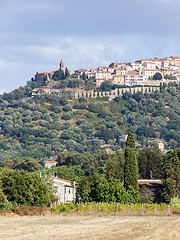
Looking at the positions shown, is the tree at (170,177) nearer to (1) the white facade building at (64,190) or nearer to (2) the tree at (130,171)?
(2) the tree at (130,171)

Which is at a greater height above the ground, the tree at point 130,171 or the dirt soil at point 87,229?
the tree at point 130,171

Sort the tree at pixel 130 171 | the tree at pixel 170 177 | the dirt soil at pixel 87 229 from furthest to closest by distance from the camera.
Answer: the tree at pixel 170 177, the tree at pixel 130 171, the dirt soil at pixel 87 229

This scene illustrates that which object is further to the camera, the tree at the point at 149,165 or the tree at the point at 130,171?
the tree at the point at 149,165

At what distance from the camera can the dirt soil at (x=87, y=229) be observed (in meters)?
22.6

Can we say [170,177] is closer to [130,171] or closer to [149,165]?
[130,171]

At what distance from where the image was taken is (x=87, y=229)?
24750mm

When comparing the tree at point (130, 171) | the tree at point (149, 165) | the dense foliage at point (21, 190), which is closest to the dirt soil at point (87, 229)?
the dense foliage at point (21, 190)

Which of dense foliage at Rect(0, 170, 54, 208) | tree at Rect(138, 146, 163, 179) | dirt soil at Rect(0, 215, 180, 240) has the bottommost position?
dirt soil at Rect(0, 215, 180, 240)

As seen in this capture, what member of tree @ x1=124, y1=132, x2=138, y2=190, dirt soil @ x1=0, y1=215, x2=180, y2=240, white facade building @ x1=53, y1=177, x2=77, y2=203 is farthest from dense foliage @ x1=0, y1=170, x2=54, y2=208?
white facade building @ x1=53, y1=177, x2=77, y2=203

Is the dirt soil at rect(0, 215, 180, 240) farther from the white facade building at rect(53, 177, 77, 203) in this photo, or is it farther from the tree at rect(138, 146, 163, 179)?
the tree at rect(138, 146, 163, 179)

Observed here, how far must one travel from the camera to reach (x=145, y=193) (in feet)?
230

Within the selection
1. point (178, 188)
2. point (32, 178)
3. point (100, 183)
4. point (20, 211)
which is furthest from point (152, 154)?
point (20, 211)

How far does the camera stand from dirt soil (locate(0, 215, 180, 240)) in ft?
74.1

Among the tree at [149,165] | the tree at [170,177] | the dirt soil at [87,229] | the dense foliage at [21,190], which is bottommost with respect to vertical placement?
the dirt soil at [87,229]
